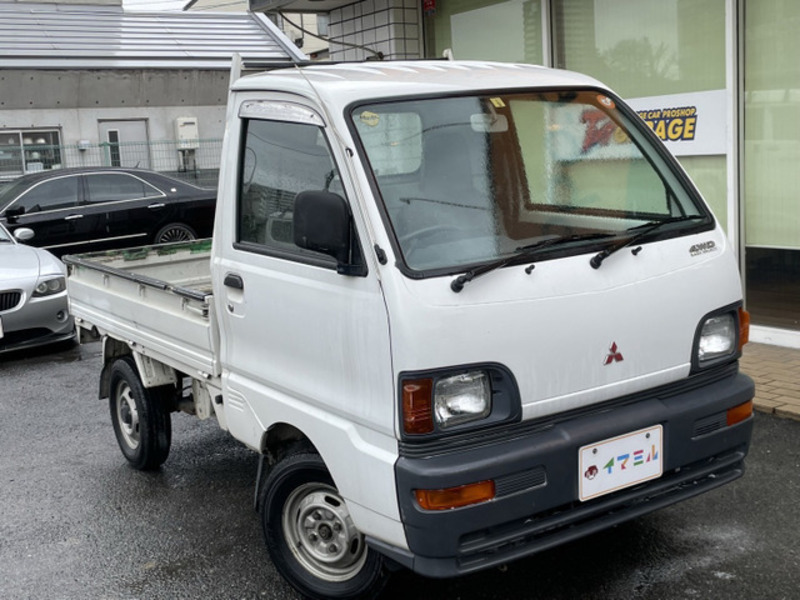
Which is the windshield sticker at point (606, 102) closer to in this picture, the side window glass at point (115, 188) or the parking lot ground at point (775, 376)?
the parking lot ground at point (775, 376)

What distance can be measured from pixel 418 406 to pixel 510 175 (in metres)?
1.10

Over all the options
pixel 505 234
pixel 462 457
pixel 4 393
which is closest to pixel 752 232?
pixel 505 234

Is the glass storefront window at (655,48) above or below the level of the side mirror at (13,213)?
above

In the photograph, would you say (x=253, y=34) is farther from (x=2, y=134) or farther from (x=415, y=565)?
(x=415, y=565)

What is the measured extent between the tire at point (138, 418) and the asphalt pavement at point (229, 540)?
0.46ft

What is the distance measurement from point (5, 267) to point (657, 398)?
6981mm

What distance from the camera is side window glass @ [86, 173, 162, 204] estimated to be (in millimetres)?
13805

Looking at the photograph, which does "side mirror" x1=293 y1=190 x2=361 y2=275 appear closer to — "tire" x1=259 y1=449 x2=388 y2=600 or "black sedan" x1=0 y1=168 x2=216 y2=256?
"tire" x1=259 y1=449 x2=388 y2=600

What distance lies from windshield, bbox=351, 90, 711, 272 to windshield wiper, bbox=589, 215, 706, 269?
0.03 m

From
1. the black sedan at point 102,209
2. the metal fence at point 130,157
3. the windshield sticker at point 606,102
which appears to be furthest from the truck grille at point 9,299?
the metal fence at point 130,157

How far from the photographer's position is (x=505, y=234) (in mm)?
3568

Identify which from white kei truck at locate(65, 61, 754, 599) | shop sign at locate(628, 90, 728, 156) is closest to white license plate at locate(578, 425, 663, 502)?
white kei truck at locate(65, 61, 754, 599)

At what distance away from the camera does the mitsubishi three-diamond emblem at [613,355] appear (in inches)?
136

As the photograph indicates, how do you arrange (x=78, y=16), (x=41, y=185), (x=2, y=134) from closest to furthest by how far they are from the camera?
1. (x=41, y=185)
2. (x=2, y=134)
3. (x=78, y=16)
